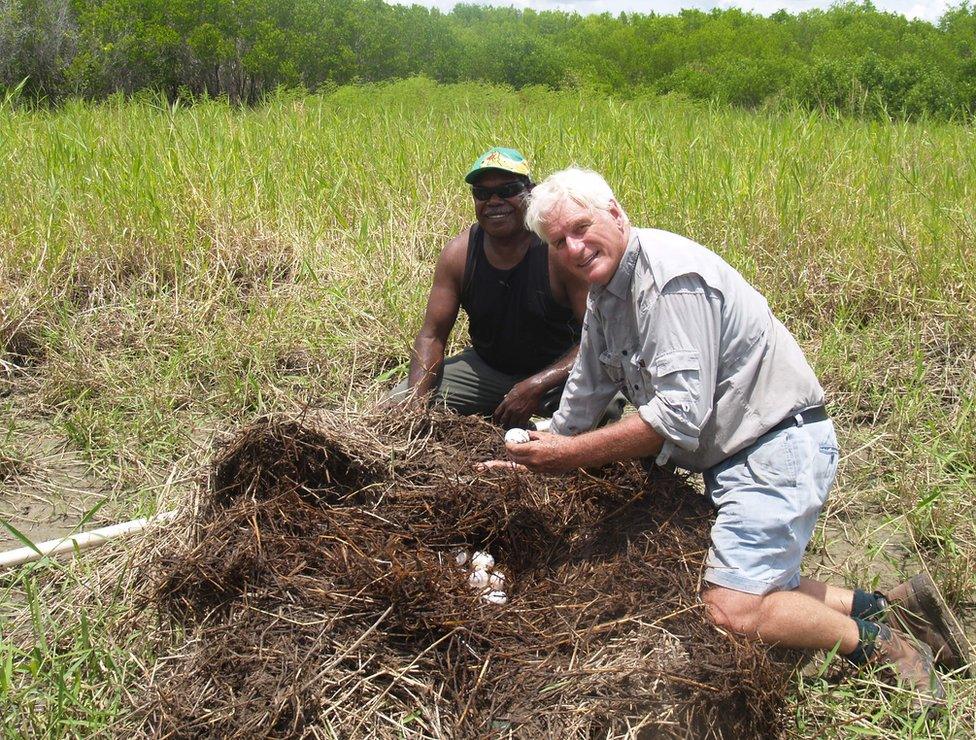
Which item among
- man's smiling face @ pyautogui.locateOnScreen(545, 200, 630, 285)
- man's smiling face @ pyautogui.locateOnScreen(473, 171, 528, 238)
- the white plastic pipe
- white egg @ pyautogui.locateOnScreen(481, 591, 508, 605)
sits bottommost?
the white plastic pipe

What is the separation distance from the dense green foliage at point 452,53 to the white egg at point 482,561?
764 cm

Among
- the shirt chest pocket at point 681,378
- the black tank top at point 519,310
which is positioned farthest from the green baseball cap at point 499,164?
the shirt chest pocket at point 681,378

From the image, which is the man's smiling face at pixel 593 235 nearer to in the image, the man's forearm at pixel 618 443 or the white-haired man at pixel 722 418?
the white-haired man at pixel 722 418

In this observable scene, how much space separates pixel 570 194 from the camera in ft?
8.70

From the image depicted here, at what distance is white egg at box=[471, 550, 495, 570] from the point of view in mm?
2861

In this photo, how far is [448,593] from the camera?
2605mm

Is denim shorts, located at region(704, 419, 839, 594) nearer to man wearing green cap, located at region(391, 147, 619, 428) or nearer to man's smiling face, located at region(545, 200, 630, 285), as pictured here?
man's smiling face, located at region(545, 200, 630, 285)

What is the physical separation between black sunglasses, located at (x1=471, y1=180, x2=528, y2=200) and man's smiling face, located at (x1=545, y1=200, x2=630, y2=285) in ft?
3.30

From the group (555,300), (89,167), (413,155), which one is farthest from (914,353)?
(89,167)

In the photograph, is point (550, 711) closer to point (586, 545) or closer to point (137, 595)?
point (586, 545)

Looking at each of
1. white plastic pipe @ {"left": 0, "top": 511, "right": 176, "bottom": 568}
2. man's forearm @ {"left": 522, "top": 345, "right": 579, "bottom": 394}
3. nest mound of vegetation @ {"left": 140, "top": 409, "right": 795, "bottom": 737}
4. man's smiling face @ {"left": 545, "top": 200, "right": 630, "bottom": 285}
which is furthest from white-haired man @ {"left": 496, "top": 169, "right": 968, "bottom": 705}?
white plastic pipe @ {"left": 0, "top": 511, "right": 176, "bottom": 568}

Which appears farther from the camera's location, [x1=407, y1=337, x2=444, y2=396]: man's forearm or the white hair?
[x1=407, y1=337, x2=444, y2=396]: man's forearm

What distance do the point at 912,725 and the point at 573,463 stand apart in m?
1.14

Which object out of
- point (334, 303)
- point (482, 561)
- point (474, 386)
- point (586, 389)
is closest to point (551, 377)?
point (474, 386)
